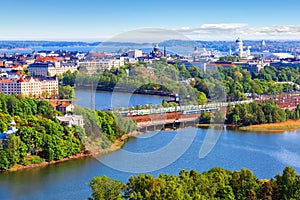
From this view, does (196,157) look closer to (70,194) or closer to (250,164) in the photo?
(250,164)

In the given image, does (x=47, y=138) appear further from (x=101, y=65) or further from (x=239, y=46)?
(x=239, y=46)

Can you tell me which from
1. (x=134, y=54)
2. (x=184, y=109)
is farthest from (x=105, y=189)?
(x=134, y=54)

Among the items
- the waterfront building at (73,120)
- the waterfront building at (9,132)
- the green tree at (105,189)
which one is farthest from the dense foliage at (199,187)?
the waterfront building at (73,120)

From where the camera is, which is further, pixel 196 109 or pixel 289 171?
pixel 196 109

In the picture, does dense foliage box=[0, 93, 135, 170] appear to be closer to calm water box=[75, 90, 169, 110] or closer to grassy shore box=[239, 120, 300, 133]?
calm water box=[75, 90, 169, 110]

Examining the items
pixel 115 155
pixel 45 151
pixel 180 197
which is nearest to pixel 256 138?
pixel 115 155
